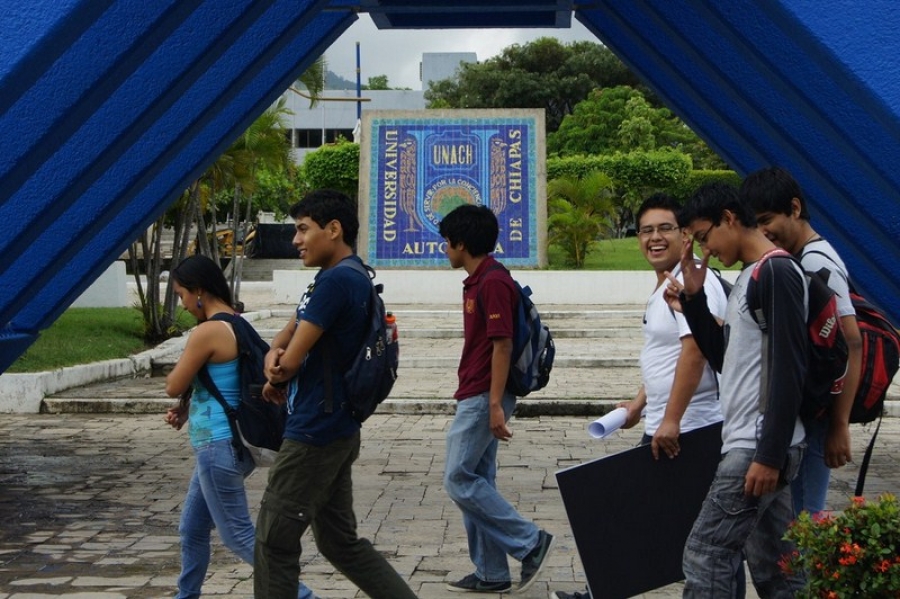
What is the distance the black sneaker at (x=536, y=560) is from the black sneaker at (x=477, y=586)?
104mm

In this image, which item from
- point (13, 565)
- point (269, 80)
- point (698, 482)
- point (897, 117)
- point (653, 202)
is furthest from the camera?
point (269, 80)

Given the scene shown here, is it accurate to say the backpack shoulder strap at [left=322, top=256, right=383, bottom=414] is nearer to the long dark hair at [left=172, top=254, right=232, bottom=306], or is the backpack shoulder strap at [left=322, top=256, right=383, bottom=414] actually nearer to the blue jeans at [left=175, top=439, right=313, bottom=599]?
the blue jeans at [left=175, top=439, right=313, bottom=599]

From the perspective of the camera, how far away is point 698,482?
5109 mm

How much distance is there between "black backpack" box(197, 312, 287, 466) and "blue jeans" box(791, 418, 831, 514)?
2.11 metres

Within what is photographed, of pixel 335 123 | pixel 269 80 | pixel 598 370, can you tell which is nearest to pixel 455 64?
pixel 335 123

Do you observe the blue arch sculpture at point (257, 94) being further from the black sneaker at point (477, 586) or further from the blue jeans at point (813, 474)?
the black sneaker at point (477, 586)

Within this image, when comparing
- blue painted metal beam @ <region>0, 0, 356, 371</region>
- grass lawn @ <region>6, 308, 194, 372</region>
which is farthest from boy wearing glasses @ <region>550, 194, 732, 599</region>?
grass lawn @ <region>6, 308, 194, 372</region>

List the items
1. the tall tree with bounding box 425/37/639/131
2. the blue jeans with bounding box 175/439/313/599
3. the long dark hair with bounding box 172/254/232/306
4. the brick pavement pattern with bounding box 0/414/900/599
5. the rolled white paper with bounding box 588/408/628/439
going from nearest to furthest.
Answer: the rolled white paper with bounding box 588/408/628/439 → the blue jeans with bounding box 175/439/313/599 → the long dark hair with bounding box 172/254/232/306 → the brick pavement pattern with bounding box 0/414/900/599 → the tall tree with bounding box 425/37/639/131

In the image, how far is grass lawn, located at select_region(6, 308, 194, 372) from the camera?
14.3m

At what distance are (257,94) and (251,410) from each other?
5.10 m

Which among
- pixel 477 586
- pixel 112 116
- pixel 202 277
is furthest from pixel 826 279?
pixel 112 116

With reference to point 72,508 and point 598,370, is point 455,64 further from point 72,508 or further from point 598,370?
point 72,508

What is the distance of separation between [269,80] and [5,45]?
5.69 meters

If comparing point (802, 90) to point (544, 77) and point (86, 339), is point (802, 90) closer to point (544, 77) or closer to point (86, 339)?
point (86, 339)
